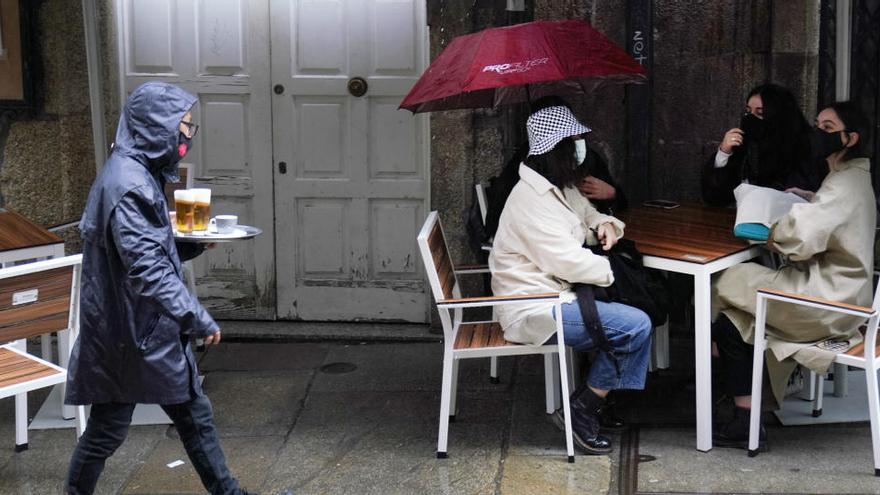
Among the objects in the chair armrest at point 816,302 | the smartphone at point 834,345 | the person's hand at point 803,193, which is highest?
the person's hand at point 803,193

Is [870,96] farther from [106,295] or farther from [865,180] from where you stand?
[106,295]

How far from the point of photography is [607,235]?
5020 millimetres

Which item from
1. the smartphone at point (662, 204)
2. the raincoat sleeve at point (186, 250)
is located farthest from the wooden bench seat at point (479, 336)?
the smartphone at point (662, 204)

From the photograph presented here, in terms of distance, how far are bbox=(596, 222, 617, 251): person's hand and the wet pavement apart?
832 millimetres

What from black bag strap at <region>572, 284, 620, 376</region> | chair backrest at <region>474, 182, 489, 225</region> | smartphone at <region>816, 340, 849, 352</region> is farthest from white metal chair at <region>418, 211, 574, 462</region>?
smartphone at <region>816, 340, 849, 352</region>

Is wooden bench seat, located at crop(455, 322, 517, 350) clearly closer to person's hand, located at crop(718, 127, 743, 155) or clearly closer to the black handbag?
the black handbag

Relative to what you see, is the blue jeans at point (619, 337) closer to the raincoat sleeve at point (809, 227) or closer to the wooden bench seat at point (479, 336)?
the wooden bench seat at point (479, 336)

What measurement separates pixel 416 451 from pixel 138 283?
1.69 metres

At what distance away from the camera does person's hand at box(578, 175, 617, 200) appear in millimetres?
5609

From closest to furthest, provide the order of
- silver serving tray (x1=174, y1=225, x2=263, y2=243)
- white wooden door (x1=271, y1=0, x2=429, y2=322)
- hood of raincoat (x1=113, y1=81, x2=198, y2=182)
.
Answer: hood of raincoat (x1=113, y1=81, x2=198, y2=182) < silver serving tray (x1=174, y1=225, x2=263, y2=243) < white wooden door (x1=271, y1=0, x2=429, y2=322)

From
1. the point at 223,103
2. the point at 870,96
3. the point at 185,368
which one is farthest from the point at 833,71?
the point at 185,368

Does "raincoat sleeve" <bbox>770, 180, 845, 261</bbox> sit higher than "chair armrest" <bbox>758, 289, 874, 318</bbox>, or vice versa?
"raincoat sleeve" <bbox>770, 180, 845, 261</bbox>

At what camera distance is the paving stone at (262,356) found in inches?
250

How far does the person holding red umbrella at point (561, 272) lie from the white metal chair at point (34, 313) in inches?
66.8
